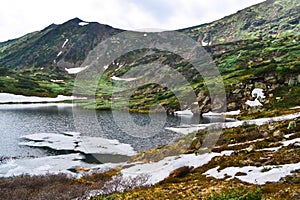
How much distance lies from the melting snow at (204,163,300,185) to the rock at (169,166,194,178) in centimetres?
521

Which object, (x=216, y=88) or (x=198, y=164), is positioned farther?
(x=216, y=88)

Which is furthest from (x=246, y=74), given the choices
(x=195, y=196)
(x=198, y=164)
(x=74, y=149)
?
(x=195, y=196)

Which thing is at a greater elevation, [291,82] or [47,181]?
[291,82]

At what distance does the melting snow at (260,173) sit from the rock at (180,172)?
17.1 ft

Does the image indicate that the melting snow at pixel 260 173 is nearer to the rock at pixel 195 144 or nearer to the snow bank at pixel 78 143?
the rock at pixel 195 144

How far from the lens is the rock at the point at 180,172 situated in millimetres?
31625

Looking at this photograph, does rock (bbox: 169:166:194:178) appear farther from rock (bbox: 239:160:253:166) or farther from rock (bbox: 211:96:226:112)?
rock (bbox: 211:96:226:112)

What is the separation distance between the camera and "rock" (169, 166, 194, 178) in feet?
104

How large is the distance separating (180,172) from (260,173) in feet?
33.3

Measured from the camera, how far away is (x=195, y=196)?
20359 mm

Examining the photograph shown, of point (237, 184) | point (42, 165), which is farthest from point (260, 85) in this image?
point (237, 184)

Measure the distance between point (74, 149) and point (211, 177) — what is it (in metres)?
38.1

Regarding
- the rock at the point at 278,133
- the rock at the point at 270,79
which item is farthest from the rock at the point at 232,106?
the rock at the point at 278,133

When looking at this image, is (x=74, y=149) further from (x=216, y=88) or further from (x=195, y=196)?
(x=216, y=88)
